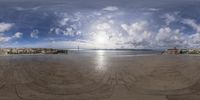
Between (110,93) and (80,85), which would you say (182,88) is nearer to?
(110,93)

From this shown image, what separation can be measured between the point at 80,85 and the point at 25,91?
3271 mm

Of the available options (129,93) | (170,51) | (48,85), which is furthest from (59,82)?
(170,51)

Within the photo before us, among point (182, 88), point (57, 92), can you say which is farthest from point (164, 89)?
point (57, 92)

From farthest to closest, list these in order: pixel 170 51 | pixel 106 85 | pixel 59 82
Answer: pixel 170 51 → pixel 59 82 → pixel 106 85

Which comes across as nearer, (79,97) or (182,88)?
(79,97)

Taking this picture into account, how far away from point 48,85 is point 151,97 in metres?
6.27

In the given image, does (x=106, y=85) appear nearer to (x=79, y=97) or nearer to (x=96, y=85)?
(x=96, y=85)

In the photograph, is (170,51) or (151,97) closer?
(151,97)

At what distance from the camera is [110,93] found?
11891 millimetres

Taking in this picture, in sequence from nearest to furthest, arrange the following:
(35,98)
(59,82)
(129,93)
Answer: (35,98) → (129,93) → (59,82)

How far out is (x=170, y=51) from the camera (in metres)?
79.1

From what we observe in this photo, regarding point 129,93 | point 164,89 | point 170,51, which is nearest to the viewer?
point 129,93

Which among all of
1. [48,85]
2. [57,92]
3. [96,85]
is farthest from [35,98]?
[96,85]

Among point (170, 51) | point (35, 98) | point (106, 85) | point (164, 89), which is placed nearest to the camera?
point (35, 98)
